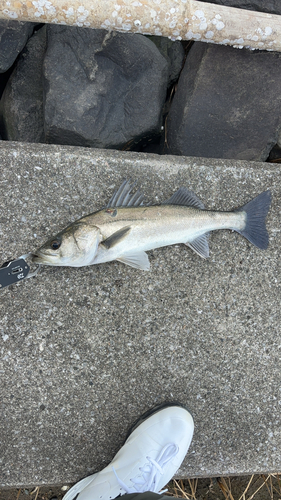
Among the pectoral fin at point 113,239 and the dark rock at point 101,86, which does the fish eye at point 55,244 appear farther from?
the dark rock at point 101,86

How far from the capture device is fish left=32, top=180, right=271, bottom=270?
228 centimetres

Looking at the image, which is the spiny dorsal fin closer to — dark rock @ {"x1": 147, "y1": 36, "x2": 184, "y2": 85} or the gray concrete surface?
the gray concrete surface

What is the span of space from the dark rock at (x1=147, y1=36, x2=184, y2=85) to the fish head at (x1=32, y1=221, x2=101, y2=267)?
212 cm

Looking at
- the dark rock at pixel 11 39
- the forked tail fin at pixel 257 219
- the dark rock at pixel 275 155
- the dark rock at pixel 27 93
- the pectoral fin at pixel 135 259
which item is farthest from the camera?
the dark rock at pixel 275 155

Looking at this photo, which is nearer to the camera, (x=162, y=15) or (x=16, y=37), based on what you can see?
(x=162, y=15)

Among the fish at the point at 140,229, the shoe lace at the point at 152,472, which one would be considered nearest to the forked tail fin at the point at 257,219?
the fish at the point at 140,229

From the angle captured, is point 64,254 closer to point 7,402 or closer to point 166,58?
point 7,402

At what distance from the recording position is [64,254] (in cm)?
226

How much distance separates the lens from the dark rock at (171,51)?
11.0ft

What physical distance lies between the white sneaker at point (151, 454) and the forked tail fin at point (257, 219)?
1.54 m

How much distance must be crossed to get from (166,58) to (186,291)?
239 centimetres

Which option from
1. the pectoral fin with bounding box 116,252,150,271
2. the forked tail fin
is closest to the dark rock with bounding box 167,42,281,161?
the forked tail fin

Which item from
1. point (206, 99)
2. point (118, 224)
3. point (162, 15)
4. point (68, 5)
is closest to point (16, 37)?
point (68, 5)

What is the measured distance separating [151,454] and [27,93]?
11.4 feet
